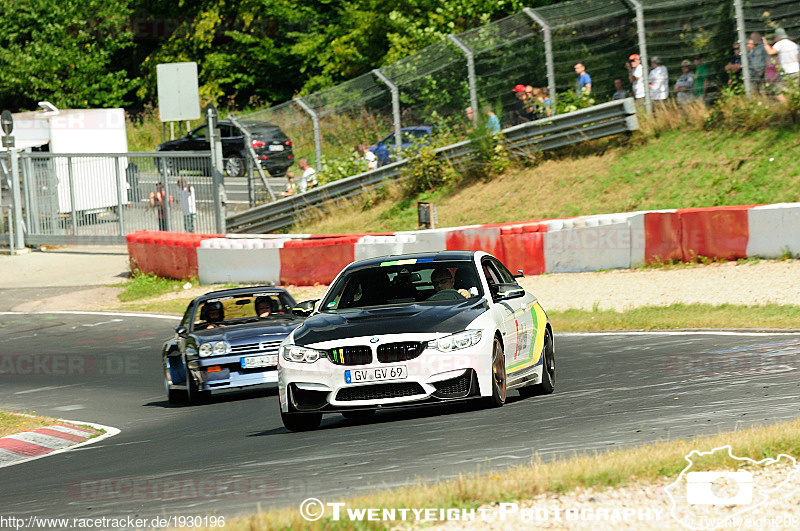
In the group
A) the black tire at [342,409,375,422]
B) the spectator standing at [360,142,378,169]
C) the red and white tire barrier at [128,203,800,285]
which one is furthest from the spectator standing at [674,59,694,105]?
the black tire at [342,409,375,422]

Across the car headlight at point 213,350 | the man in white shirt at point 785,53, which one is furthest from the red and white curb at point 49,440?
the man in white shirt at point 785,53

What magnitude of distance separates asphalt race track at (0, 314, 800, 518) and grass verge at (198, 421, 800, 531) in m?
0.57

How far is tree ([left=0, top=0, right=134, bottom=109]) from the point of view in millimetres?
59906

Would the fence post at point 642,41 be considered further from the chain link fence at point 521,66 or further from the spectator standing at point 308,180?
the spectator standing at point 308,180

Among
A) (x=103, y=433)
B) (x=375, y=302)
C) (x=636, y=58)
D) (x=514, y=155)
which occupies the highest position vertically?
(x=636, y=58)

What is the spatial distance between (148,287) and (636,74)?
11824mm

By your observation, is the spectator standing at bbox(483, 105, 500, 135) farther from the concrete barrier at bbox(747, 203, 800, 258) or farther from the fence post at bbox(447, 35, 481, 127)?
the concrete barrier at bbox(747, 203, 800, 258)

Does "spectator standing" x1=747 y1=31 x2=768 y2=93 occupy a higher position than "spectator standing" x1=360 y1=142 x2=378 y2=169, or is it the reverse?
"spectator standing" x1=747 y1=31 x2=768 y2=93

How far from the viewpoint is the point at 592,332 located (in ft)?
58.6

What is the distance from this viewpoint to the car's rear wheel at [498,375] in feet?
34.9

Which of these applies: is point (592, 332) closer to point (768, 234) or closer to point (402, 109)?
point (768, 234)

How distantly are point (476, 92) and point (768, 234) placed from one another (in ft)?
35.2

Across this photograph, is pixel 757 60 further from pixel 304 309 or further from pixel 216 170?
pixel 304 309

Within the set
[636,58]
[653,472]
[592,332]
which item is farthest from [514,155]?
[653,472]
